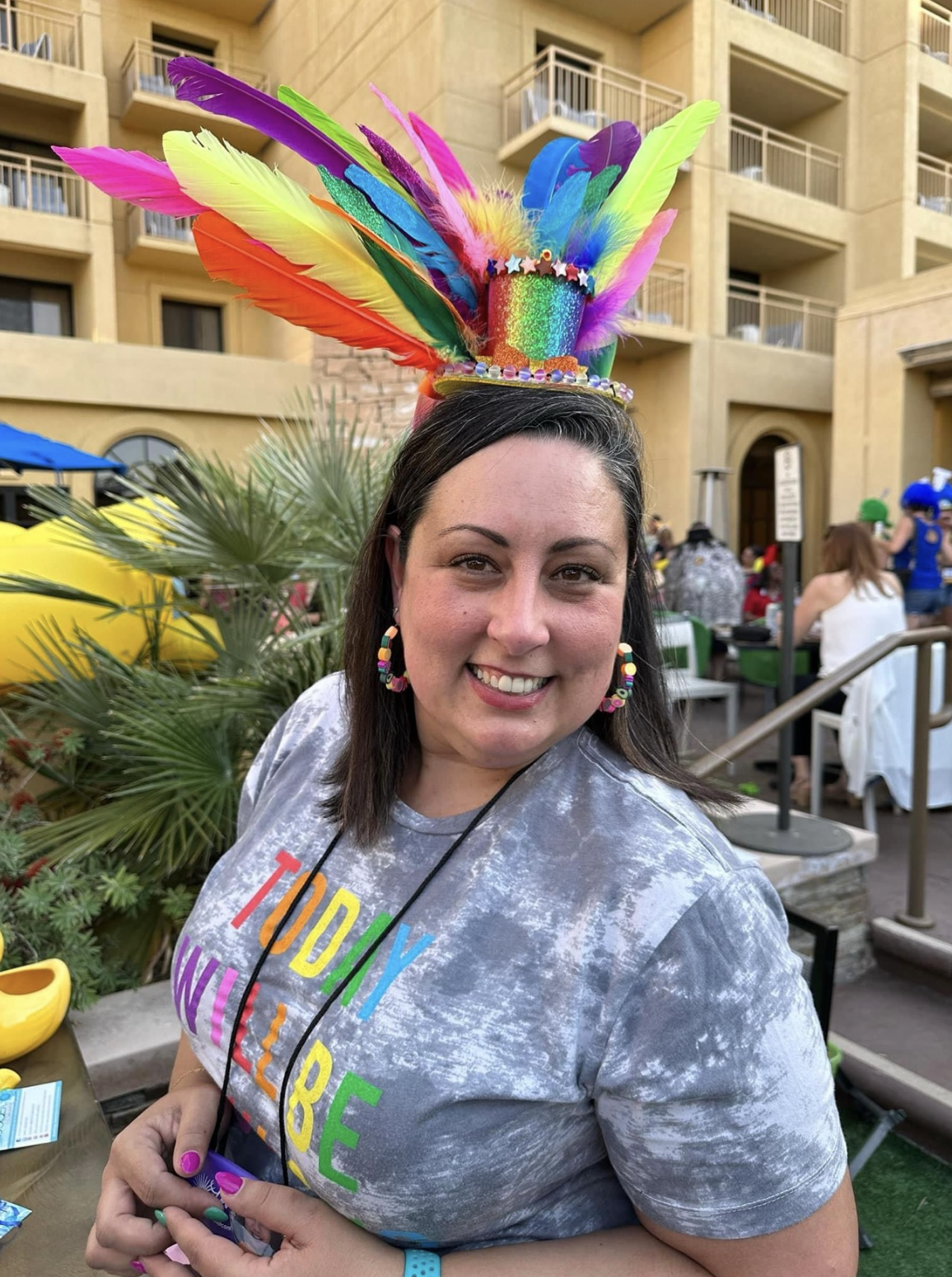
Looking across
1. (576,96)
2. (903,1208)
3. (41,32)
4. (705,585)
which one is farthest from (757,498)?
(903,1208)

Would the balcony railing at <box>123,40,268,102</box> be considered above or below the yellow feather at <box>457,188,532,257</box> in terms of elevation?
above

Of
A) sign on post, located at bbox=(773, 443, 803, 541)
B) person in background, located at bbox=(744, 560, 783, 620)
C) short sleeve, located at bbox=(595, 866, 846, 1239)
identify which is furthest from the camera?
person in background, located at bbox=(744, 560, 783, 620)

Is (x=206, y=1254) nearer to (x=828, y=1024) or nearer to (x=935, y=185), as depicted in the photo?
(x=828, y=1024)

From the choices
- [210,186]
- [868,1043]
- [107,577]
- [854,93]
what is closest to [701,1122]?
[210,186]

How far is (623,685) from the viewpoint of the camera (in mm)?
1045

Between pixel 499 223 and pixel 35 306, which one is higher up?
pixel 35 306

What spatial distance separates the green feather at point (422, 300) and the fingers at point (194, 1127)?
1.01m

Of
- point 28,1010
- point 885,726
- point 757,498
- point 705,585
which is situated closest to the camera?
point 28,1010

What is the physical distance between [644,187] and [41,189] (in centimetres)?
1540

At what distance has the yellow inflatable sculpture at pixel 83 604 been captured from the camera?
2902 millimetres

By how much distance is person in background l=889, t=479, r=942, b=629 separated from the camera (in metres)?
6.65

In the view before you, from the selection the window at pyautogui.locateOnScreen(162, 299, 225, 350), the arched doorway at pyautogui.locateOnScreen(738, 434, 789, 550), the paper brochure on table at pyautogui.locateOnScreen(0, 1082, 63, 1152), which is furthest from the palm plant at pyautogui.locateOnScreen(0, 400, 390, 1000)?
the arched doorway at pyautogui.locateOnScreen(738, 434, 789, 550)

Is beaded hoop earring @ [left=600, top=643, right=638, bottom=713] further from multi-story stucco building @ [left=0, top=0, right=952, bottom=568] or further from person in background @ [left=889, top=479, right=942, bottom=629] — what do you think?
multi-story stucco building @ [left=0, top=0, right=952, bottom=568]

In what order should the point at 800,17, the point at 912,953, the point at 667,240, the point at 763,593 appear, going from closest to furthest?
the point at 912,953
the point at 763,593
the point at 800,17
the point at 667,240
